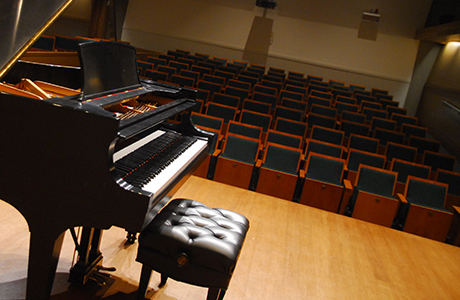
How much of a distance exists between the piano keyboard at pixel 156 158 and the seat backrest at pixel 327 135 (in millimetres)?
2348

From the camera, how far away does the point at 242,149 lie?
305 centimetres

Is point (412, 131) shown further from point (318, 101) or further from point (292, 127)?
point (292, 127)

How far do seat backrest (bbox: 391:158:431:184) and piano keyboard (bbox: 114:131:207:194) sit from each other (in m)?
2.30

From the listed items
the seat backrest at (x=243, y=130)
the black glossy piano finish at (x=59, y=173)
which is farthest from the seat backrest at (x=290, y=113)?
the black glossy piano finish at (x=59, y=173)

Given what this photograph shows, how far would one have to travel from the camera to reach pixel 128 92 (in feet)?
4.77

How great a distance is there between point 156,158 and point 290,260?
3.01 ft

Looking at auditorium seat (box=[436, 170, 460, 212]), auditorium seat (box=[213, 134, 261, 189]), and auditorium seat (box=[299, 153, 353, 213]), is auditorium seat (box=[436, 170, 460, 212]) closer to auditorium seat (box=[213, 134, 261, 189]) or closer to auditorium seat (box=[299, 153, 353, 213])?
auditorium seat (box=[299, 153, 353, 213])

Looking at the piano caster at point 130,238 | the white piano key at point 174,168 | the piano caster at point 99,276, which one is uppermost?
the white piano key at point 174,168

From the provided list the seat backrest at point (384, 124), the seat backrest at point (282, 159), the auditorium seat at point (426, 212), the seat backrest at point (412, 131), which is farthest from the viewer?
the seat backrest at point (412, 131)

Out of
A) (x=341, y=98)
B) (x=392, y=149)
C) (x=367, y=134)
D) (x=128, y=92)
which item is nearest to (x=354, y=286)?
(x=128, y=92)

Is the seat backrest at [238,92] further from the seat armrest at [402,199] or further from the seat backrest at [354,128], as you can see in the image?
the seat armrest at [402,199]

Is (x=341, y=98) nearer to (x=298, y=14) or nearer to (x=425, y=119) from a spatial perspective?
(x=425, y=119)

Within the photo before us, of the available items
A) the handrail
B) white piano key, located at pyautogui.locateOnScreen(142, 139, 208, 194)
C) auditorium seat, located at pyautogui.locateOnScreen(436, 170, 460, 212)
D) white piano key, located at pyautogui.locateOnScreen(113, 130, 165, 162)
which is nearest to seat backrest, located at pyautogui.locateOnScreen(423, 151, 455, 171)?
auditorium seat, located at pyautogui.locateOnScreen(436, 170, 460, 212)

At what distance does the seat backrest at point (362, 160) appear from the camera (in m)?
3.31
